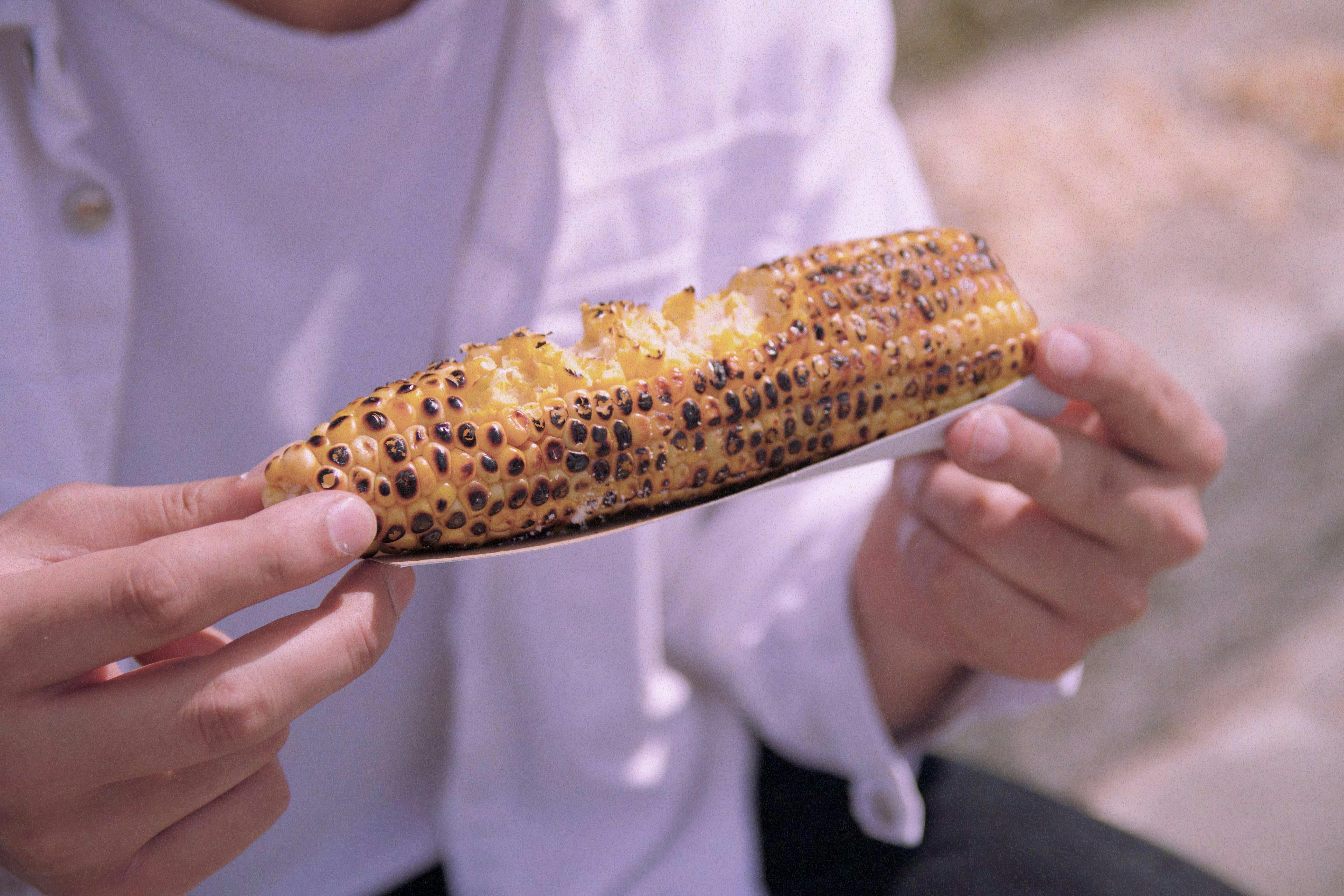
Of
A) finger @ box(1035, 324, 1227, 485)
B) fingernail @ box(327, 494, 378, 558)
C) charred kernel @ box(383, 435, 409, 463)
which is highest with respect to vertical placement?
charred kernel @ box(383, 435, 409, 463)

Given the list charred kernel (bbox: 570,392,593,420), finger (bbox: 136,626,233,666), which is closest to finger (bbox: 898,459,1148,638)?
charred kernel (bbox: 570,392,593,420)

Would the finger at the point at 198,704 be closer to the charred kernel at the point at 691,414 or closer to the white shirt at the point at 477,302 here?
the charred kernel at the point at 691,414

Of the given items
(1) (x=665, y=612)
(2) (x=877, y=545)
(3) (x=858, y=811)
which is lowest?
(3) (x=858, y=811)

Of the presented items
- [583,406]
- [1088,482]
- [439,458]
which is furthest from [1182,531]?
[439,458]

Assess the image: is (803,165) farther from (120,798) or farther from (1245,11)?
(1245,11)

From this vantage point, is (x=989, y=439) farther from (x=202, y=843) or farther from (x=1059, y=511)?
(x=202, y=843)

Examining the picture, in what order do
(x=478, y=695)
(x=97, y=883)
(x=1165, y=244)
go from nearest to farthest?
(x=97, y=883)
(x=478, y=695)
(x=1165, y=244)

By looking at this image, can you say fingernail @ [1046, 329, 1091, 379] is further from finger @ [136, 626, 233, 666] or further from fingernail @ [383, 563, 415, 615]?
finger @ [136, 626, 233, 666]

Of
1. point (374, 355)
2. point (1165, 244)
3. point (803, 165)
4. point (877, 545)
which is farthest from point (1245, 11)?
point (374, 355)
